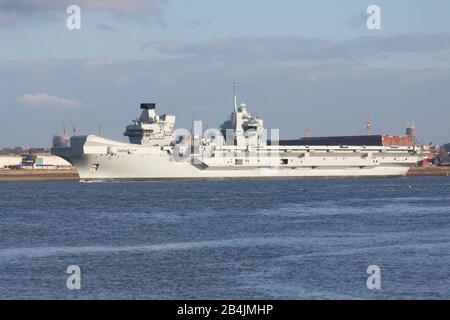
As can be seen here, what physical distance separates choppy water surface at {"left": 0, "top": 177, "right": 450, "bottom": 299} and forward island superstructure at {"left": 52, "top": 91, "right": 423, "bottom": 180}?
35.5 metres

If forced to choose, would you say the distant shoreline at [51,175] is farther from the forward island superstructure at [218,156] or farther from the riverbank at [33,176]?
the forward island superstructure at [218,156]

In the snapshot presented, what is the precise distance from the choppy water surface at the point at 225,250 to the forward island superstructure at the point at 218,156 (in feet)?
117

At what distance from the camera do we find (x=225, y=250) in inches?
1337

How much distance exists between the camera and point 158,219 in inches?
1938

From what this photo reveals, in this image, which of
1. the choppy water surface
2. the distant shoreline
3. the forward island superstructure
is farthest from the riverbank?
the choppy water surface

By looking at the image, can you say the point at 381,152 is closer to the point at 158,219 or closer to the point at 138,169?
the point at 138,169

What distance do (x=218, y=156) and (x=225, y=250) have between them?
6746cm

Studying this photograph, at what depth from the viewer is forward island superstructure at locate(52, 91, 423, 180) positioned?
96.6 meters

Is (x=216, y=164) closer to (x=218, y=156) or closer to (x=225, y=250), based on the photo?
(x=218, y=156)

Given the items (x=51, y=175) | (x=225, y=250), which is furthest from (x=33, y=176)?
(x=225, y=250)

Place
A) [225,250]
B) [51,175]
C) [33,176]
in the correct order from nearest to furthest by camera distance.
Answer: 1. [225,250]
2. [33,176]
3. [51,175]

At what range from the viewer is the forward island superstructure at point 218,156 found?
96.6 m

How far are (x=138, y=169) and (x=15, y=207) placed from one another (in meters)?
34.8
